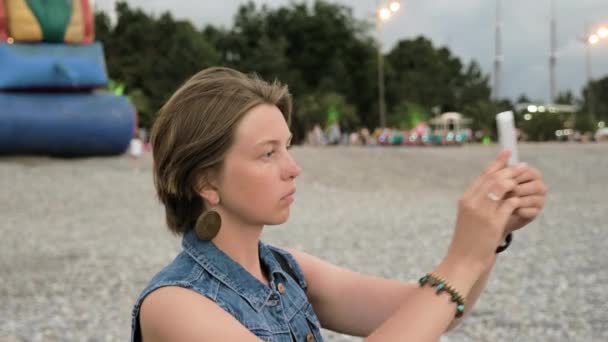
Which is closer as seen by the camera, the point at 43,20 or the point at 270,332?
the point at 270,332

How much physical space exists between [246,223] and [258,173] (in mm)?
118

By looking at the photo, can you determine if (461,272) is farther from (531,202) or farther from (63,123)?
(63,123)

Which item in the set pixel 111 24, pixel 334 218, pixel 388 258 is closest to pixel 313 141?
pixel 111 24

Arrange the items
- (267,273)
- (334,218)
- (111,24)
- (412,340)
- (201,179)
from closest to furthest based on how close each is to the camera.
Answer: (412,340) → (201,179) → (267,273) → (334,218) → (111,24)

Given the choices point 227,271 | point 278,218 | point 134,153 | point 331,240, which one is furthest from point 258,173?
point 134,153

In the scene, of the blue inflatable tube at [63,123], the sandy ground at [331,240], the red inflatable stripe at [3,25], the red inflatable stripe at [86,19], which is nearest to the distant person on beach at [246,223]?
the sandy ground at [331,240]

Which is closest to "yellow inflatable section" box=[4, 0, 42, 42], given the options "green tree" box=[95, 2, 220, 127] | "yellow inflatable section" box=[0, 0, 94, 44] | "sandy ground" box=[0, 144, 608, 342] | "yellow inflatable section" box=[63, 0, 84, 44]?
"yellow inflatable section" box=[0, 0, 94, 44]

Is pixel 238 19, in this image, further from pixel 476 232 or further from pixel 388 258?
pixel 476 232

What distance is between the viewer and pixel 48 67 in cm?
1520

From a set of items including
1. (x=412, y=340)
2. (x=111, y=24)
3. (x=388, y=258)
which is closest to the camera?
(x=412, y=340)

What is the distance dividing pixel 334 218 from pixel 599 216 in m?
4.24

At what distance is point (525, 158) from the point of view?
65.9 feet

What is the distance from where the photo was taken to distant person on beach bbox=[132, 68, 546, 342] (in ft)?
4.27

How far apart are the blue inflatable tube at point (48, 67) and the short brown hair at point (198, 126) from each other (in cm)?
1457
